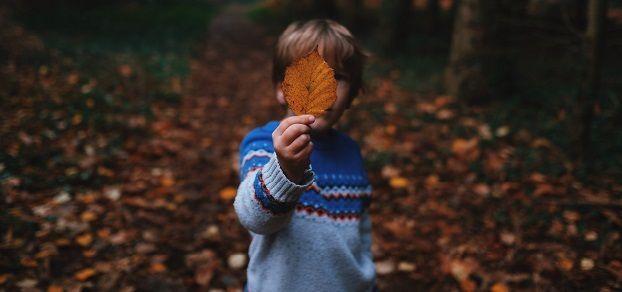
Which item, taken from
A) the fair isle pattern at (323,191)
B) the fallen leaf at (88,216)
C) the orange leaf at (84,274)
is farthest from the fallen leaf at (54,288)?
the fair isle pattern at (323,191)

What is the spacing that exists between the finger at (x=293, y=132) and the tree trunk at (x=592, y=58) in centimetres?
283

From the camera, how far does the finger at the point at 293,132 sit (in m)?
0.88

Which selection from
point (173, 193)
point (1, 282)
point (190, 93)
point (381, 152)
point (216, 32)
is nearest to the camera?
point (1, 282)

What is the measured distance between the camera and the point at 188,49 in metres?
9.45

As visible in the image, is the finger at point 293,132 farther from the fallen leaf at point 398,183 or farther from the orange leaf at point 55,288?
the fallen leaf at point 398,183

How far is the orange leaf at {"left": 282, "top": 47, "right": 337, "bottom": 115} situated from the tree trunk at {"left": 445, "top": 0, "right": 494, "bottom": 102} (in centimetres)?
405

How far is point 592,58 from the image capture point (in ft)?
9.39

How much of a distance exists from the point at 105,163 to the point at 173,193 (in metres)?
0.69

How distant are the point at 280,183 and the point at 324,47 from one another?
1.58 feet

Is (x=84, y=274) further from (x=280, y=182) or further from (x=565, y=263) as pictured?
(x=565, y=263)

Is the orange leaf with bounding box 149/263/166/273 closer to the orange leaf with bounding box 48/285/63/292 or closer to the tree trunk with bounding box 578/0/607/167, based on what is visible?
the orange leaf with bounding box 48/285/63/292

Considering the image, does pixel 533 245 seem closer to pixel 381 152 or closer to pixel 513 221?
pixel 513 221

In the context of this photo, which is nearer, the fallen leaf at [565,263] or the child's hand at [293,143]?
the child's hand at [293,143]

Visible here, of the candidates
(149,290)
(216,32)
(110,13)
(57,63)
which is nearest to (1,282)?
(149,290)
